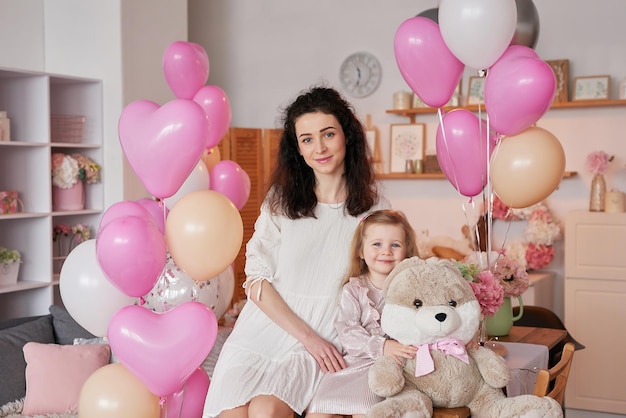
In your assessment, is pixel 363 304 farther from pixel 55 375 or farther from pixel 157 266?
pixel 55 375

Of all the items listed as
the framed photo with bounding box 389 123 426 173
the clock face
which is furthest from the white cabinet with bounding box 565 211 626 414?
the clock face

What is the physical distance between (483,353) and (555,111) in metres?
2.92

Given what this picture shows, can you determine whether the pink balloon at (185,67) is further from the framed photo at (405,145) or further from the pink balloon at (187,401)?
the framed photo at (405,145)

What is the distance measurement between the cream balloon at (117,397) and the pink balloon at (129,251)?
263mm

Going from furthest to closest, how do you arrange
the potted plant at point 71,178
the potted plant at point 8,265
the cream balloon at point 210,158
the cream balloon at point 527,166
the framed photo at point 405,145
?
the framed photo at point 405,145 < the potted plant at point 71,178 < the potted plant at point 8,265 < the cream balloon at point 210,158 < the cream balloon at point 527,166

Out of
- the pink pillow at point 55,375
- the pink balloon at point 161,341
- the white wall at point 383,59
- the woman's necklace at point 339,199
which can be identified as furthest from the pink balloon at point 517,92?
the pink pillow at point 55,375

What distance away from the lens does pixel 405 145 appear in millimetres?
5059

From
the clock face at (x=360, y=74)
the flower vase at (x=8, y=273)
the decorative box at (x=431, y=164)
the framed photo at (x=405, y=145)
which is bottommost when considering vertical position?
A: the flower vase at (x=8, y=273)

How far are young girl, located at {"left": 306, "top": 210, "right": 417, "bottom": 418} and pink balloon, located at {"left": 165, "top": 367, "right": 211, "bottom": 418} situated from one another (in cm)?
41

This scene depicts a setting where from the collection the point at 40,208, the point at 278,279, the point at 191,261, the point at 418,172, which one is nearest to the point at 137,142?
the point at 191,261

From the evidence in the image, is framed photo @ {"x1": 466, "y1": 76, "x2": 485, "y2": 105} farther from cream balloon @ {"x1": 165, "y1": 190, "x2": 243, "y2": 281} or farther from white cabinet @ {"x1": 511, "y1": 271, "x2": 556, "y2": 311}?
cream balloon @ {"x1": 165, "y1": 190, "x2": 243, "y2": 281}

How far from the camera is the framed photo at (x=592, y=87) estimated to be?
14.6 feet

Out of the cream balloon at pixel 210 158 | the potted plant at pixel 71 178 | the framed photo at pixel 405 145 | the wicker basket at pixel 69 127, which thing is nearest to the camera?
the cream balloon at pixel 210 158

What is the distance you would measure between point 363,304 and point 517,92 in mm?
727
